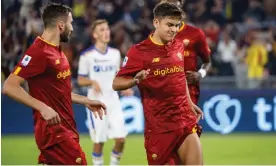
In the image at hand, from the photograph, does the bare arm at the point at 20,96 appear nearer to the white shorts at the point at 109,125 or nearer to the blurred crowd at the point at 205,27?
the white shorts at the point at 109,125

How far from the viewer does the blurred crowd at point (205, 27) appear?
19250 mm

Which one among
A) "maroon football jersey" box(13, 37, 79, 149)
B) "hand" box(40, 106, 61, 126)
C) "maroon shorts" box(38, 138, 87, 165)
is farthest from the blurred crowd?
"hand" box(40, 106, 61, 126)

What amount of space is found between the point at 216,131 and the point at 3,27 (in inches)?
227

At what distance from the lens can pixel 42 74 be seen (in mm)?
7453

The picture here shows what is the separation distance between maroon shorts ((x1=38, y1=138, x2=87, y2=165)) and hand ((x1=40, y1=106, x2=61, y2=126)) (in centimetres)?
62

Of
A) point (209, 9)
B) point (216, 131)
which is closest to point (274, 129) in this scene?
point (216, 131)

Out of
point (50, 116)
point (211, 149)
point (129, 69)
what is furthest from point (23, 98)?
point (211, 149)

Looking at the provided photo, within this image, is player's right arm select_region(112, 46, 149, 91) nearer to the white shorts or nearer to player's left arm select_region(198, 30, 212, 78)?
player's left arm select_region(198, 30, 212, 78)

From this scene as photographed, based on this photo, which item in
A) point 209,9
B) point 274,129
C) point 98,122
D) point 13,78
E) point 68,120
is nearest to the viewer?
point 13,78

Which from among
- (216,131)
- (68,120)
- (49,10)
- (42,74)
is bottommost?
(216,131)

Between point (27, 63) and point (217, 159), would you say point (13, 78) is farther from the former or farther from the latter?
point (217, 159)

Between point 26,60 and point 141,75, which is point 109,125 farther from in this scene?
point 26,60

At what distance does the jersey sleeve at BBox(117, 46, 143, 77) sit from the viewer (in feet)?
26.3

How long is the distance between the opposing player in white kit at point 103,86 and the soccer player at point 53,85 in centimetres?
460
